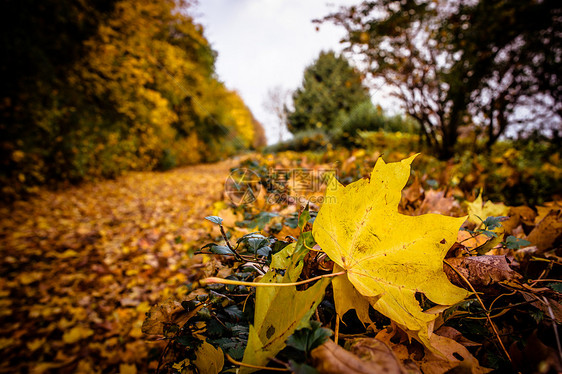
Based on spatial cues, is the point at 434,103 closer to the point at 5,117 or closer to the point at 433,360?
the point at 433,360

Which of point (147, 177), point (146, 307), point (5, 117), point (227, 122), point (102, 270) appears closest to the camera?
point (146, 307)

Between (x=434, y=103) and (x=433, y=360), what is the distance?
6535mm

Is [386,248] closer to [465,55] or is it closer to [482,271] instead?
[482,271]

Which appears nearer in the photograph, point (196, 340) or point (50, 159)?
point (196, 340)

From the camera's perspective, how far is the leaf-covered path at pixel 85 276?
6.36 feet

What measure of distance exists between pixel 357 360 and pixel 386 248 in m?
0.20

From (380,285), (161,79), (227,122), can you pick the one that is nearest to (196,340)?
(380,285)

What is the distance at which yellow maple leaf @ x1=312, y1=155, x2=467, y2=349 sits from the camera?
37cm

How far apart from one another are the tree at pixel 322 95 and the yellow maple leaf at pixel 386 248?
19.4 meters

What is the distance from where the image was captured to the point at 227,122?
15.8m

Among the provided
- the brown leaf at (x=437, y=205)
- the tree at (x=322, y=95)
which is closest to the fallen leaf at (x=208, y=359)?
the brown leaf at (x=437, y=205)

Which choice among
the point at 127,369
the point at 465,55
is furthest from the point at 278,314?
the point at 465,55

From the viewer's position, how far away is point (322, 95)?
21.3 m

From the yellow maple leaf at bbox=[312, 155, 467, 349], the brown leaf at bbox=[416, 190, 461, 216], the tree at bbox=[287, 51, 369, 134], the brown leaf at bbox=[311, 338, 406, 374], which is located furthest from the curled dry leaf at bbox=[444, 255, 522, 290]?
the tree at bbox=[287, 51, 369, 134]
